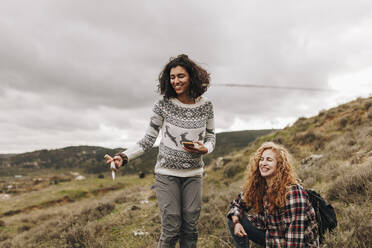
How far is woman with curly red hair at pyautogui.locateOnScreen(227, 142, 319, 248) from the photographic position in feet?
6.89

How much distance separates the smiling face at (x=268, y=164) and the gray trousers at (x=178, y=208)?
739 mm

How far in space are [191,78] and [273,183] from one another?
142cm

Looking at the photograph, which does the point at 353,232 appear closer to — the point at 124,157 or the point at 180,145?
the point at 180,145

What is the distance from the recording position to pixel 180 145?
89.4 inches

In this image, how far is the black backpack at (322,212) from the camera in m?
2.25

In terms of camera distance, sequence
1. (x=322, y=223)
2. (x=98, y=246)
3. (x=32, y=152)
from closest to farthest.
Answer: (x=322, y=223) → (x=98, y=246) → (x=32, y=152)

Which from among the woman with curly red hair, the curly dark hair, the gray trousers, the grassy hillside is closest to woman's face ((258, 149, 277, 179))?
the woman with curly red hair

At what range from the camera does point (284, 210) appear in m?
2.20

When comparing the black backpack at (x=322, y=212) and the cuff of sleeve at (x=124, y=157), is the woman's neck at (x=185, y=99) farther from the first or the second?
the black backpack at (x=322, y=212)

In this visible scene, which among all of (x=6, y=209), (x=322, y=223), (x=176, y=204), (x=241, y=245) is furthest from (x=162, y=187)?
(x=6, y=209)

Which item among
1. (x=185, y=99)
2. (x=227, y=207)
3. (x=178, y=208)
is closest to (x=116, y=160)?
(x=178, y=208)

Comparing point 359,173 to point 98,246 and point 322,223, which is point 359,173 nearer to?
point 322,223

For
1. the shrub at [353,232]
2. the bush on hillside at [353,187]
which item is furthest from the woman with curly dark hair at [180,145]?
the bush on hillside at [353,187]

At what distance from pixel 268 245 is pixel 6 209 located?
722 inches
